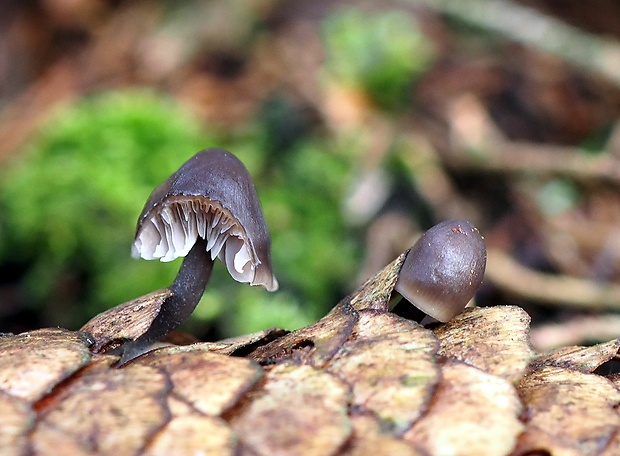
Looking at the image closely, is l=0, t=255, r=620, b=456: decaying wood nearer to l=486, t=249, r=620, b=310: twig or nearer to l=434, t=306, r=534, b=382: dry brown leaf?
l=434, t=306, r=534, b=382: dry brown leaf

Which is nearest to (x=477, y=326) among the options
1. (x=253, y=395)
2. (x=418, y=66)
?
(x=253, y=395)

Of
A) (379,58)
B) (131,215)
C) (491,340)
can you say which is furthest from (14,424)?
(379,58)

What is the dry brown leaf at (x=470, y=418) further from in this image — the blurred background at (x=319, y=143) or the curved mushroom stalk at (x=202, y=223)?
the blurred background at (x=319, y=143)

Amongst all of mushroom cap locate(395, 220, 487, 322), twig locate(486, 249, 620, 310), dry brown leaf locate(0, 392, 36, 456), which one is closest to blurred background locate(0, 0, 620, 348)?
twig locate(486, 249, 620, 310)

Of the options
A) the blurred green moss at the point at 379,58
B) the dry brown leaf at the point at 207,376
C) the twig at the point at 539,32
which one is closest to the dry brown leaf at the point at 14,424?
the dry brown leaf at the point at 207,376

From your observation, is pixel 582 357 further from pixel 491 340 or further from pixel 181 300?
pixel 181 300
